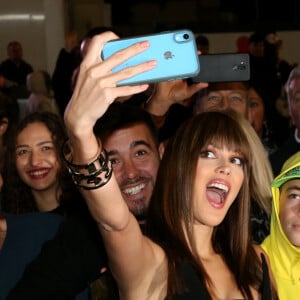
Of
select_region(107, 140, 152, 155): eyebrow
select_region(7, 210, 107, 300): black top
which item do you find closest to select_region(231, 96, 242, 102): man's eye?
select_region(107, 140, 152, 155): eyebrow

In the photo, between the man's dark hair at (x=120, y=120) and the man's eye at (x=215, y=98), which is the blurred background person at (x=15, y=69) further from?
the man's dark hair at (x=120, y=120)

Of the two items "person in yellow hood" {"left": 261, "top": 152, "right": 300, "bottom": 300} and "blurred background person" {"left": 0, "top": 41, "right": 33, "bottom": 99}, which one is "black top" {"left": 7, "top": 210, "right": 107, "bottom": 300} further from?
"blurred background person" {"left": 0, "top": 41, "right": 33, "bottom": 99}

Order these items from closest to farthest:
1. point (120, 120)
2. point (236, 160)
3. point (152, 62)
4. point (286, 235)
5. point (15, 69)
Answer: point (152, 62)
point (236, 160)
point (286, 235)
point (120, 120)
point (15, 69)

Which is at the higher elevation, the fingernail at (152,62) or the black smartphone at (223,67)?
the fingernail at (152,62)

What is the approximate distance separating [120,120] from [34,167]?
0.67 meters

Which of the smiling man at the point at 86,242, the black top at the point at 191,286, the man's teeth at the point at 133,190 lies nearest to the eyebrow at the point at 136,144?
the smiling man at the point at 86,242

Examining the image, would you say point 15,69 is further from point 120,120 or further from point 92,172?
point 92,172

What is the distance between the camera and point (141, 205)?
2404mm

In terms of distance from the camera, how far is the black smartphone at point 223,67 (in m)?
2.15

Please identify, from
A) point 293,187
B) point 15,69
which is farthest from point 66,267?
point 15,69

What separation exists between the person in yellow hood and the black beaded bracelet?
911 mm

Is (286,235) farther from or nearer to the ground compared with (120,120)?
nearer to the ground

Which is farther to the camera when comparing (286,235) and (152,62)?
(286,235)

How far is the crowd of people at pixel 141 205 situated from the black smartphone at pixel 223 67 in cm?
11
